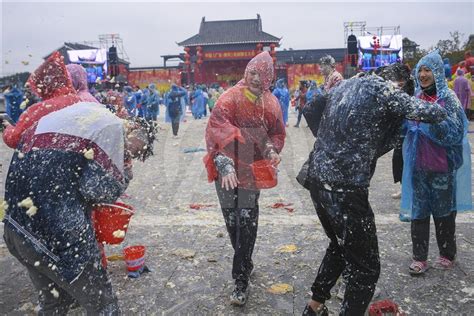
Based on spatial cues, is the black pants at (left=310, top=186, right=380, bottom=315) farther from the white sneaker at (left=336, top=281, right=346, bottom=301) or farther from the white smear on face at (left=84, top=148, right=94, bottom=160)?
the white smear on face at (left=84, top=148, right=94, bottom=160)

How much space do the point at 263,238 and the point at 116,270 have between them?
140cm

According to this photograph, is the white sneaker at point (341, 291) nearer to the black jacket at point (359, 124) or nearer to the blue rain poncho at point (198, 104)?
the black jacket at point (359, 124)

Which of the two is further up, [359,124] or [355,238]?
[359,124]

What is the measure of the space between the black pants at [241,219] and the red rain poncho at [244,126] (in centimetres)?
8

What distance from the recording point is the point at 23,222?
5.84 ft

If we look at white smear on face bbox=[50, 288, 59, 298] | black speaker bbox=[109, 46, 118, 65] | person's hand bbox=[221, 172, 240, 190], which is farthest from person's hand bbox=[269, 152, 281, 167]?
black speaker bbox=[109, 46, 118, 65]

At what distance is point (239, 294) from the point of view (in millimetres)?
2729

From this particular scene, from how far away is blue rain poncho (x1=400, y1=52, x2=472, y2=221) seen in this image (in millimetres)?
2768

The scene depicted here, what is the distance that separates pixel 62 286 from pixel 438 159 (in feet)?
8.39

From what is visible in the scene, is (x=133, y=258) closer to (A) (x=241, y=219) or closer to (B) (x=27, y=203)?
(A) (x=241, y=219)

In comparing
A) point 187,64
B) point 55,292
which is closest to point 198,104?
point 55,292

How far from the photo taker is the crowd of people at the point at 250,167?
1.77m

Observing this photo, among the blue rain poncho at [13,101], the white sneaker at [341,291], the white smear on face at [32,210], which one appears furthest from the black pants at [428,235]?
the blue rain poncho at [13,101]

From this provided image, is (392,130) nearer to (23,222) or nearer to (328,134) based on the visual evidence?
(328,134)
